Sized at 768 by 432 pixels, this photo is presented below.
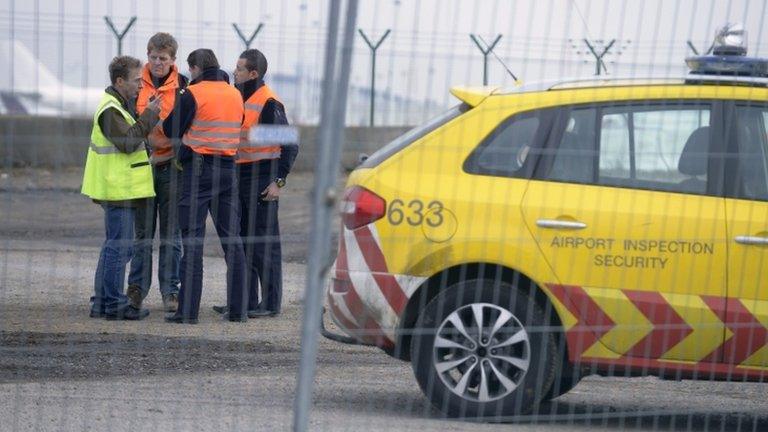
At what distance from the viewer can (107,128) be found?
9.09 metres

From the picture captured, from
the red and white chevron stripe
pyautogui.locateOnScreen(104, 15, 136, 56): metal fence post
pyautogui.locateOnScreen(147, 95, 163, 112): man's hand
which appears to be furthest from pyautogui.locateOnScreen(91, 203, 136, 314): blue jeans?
the red and white chevron stripe

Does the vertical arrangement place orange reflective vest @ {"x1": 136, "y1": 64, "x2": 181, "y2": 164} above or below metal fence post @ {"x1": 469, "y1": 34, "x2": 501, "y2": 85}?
below

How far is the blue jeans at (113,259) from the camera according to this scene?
930 cm

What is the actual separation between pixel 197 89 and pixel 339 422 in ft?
10.2

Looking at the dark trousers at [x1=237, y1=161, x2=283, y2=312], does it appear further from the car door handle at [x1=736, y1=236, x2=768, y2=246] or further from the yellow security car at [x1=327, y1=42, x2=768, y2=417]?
the car door handle at [x1=736, y1=236, x2=768, y2=246]

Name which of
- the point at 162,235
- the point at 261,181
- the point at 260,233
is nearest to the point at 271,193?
the point at 261,181

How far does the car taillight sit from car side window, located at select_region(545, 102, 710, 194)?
795 millimetres

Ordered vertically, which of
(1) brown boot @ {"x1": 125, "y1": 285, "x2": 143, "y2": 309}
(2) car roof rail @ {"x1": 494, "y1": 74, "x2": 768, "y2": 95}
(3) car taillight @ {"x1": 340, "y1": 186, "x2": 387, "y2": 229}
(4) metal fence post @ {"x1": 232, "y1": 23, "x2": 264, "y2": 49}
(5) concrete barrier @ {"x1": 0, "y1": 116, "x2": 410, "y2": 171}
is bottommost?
(1) brown boot @ {"x1": 125, "y1": 285, "x2": 143, "y2": 309}

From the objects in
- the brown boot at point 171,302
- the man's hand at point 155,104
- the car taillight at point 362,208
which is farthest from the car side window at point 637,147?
the brown boot at point 171,302

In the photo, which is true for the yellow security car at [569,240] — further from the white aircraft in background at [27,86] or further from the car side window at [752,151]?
the white aircraft in background at [27,86]

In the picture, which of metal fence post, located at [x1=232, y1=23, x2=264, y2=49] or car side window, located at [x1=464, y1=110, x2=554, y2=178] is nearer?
metal fence post, located at [x1=232, y1=23, x2=264, y2=49]

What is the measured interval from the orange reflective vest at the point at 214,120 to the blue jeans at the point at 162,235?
0.56 m

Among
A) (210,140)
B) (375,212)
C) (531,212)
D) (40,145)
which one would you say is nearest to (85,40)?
(40,145)

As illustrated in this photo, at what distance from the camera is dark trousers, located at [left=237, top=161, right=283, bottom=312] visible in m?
9.63
